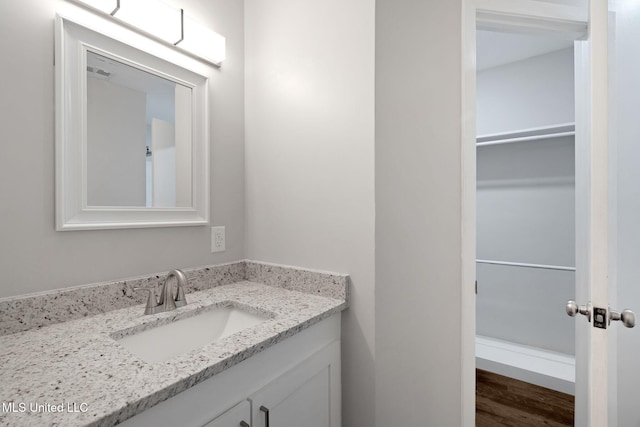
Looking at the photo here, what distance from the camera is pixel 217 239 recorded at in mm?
1381

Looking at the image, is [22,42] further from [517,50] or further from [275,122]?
[517,50]

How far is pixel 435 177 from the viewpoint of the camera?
1268 mm

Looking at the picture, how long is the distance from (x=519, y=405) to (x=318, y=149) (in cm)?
205

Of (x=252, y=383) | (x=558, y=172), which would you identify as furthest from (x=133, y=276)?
(x=558, y=172)

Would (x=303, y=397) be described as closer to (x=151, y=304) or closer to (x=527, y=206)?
(x=151, y=304)

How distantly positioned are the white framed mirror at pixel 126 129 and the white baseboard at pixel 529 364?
7.88 feet

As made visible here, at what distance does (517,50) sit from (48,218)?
309 cm

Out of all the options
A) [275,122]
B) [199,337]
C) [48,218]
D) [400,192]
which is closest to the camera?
[48,218]

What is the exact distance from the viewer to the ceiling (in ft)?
7.12

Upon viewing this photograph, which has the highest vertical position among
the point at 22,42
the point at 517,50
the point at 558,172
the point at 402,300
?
the point at 517,50

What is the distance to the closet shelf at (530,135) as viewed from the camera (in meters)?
2.20

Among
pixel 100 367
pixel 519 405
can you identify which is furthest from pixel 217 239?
pixel 519 405

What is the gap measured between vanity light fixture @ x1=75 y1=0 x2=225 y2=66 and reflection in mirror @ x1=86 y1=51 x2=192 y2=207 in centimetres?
15

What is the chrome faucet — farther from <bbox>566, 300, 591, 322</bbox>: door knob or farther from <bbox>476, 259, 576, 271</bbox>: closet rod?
→ <bbox>476, 259, 576, 271</bbox>: closet rod
